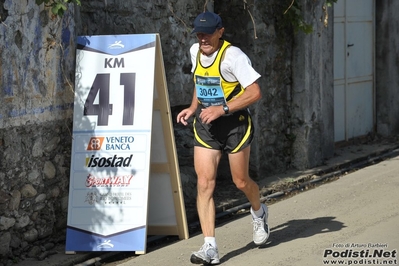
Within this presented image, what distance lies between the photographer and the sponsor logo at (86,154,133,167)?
7.54 metres

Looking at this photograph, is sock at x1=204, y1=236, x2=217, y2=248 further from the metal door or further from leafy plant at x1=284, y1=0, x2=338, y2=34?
the metal door

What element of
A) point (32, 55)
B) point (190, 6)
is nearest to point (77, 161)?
point (32, 55)

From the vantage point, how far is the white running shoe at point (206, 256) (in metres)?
6.90

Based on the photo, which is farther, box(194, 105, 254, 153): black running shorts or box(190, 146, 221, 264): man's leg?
box(194, 105, 254, 153): black running shorts

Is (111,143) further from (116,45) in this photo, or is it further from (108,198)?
(116,45)

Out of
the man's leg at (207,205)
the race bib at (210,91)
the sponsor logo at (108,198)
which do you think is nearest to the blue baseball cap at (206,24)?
the race bib at (210,91)

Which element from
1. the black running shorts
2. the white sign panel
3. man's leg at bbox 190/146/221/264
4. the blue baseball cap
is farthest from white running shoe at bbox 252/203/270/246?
the blue baseball cap

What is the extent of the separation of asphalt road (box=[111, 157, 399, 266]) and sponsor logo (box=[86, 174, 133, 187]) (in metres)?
0.62

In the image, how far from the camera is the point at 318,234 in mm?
7824

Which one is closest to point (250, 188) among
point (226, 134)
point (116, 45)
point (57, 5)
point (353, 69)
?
point (226, 134)

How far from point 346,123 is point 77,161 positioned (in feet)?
21.1

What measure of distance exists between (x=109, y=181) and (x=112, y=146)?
0.97ft

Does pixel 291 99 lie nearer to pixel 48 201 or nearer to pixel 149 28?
pixel 149 28

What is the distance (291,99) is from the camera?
37.6 ft
